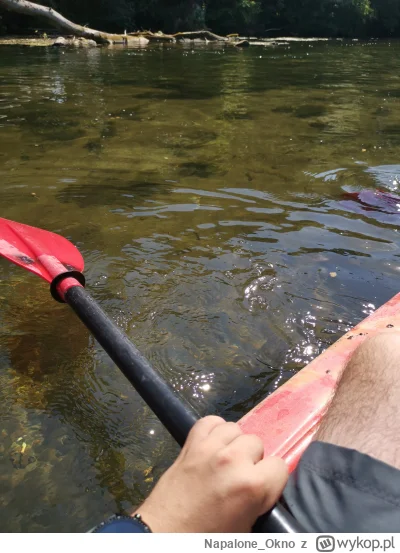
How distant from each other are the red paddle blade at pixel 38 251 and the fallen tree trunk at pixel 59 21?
16669 mm

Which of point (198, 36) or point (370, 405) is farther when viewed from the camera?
point (198, 36)

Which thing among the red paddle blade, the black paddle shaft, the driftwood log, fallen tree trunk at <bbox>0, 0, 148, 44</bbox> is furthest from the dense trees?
the black paddle shaft

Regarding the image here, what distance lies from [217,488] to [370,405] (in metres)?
0.50

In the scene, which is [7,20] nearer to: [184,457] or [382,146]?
[382,146]

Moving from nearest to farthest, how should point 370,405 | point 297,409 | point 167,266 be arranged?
1. point 370,405
2. point 297,409
3. point 167,266

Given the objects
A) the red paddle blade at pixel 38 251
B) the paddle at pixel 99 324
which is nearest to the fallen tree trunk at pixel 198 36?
the red paddle blade at pixel 38 251

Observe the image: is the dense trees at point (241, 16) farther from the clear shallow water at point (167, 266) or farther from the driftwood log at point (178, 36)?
the clear shallow water at point (167, 266)

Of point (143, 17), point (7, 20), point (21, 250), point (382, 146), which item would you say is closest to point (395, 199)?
point (382, 146)

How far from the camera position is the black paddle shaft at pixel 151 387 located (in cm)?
109

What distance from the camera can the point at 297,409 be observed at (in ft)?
5.69

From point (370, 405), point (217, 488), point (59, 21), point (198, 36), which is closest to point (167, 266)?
point (370, 405)

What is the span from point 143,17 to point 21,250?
91.0 ft
